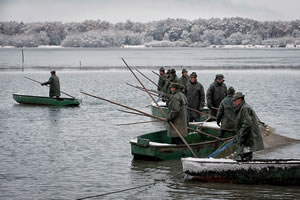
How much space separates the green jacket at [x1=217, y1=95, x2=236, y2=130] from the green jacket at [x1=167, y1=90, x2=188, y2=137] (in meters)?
0.91

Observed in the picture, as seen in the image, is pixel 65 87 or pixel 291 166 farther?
pixel 65 87

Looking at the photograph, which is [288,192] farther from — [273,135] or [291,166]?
[273,135]

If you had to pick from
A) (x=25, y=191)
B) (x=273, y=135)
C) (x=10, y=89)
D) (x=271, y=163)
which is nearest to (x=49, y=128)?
(x=273, y=135)

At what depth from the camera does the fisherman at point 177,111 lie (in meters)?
15.6

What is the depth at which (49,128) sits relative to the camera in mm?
24859

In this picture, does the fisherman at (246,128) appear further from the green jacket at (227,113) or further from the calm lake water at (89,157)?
the green jacket at (227,113)

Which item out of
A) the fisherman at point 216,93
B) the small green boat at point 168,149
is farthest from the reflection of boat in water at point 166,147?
the fisherman at point 216,93

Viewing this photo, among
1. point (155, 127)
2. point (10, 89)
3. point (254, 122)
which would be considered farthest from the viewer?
point (10, 89)

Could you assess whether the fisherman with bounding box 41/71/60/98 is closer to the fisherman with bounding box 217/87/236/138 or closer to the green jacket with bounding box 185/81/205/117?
the green jacket with bounding box 185/81/205/117

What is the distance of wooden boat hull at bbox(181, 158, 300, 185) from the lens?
1376 cm

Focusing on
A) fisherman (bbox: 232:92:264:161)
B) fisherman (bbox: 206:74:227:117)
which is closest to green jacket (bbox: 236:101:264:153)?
fisherman (bbox: 232:92:264:161)

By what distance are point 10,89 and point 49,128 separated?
960 inches

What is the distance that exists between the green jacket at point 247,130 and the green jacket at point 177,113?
2.35 m

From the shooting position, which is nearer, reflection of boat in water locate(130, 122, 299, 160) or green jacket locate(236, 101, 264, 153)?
green jacket locate(236, 101, 264, 153)
